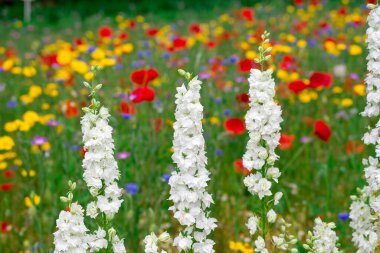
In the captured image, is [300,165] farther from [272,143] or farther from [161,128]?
[272,143]

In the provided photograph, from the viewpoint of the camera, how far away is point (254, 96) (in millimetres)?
2078

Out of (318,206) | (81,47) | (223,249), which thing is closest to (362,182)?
(318,206)

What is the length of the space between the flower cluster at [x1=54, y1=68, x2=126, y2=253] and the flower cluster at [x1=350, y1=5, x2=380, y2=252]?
964 mm

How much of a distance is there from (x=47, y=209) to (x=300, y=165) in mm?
1781

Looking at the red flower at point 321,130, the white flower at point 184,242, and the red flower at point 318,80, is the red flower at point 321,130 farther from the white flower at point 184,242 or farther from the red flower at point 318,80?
the white flower at point 184,242

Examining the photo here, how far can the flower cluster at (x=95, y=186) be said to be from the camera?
1944 mm

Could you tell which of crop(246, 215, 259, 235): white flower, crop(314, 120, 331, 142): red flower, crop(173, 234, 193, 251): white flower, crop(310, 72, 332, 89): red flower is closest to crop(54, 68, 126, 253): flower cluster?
crop(173, 234, 193, 251): white flower

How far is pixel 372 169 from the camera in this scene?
237cm

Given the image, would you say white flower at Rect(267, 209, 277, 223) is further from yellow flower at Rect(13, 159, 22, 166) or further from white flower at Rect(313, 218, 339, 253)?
yellow flower at Rect(13, 159, 22, 166)

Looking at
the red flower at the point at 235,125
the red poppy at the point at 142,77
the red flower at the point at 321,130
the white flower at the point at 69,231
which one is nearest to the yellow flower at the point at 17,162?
the red poppy at the point at 142,77

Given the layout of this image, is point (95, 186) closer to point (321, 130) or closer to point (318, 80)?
point (321, 130)

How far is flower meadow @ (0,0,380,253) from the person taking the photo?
6.66 ft

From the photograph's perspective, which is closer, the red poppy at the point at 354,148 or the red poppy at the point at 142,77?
the red poppy at the point at 142,77

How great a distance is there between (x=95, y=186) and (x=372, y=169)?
1053mm
